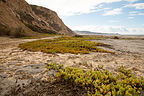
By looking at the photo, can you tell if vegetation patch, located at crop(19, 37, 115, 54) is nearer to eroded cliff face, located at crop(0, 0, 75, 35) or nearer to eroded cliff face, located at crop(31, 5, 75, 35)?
eroded cliff face, located at crop(0, 0, 75, 35)

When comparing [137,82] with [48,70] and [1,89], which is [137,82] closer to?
[48,70]

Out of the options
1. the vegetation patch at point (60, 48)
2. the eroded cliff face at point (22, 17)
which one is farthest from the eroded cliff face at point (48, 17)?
the vegetation patch at point (60, 48)

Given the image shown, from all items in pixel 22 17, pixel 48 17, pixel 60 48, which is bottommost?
pixel 60 48

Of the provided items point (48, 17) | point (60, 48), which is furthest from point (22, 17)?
point (60, 48)

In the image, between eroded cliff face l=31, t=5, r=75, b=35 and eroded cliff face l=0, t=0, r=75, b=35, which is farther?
eroded cliff face l=31, t=5, r=75, b=35

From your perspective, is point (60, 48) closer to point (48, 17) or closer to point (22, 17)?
point (22, 17)

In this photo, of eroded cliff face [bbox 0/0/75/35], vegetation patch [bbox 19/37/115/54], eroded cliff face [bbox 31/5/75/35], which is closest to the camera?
vegetation patch [bbox 19/37/115/54]

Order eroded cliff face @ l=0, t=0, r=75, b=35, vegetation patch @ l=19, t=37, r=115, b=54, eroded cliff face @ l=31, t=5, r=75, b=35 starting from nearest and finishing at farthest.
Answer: vegetation patch @ l=19, t=37, r=115, b=54
eroded cliff face @ l=0, t=0, r=75, b=35
eroded cliff face @ l=31, t=5, r=75, b=35

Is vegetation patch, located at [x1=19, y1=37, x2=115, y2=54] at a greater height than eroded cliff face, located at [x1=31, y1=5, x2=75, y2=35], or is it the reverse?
eroded cliff face, located at [x1=31, y1=5, x2=75, y2=35]

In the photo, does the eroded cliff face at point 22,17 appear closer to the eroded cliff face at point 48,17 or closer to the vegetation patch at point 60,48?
the eroded cliff face at point 48,17

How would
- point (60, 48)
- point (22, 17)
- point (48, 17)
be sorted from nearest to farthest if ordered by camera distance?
1. point (60, 48)
2. point (22, 17)
3. point (48, 17)

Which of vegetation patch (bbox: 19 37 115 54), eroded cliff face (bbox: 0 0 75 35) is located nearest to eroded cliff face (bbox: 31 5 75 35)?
eroded cliff face (bbox: 0 0 75 35)

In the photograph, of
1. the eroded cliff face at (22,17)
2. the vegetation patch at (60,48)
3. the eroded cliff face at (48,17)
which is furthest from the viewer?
the eroded cliff face at (48,17)

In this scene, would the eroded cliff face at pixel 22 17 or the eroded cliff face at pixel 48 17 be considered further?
the eroded cliff face at pixel 48 17
